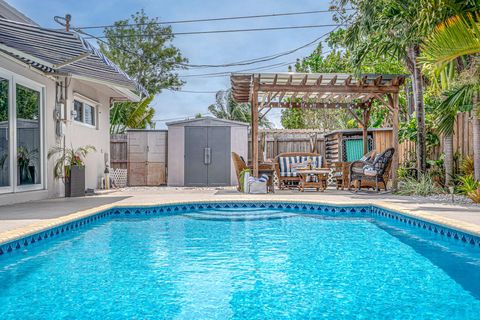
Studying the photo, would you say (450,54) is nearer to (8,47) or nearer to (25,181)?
(8,47)

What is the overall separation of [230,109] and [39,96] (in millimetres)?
21423

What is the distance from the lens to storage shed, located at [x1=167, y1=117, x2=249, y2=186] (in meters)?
12.8

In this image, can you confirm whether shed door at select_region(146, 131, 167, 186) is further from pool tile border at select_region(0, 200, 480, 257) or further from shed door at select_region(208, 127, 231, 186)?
pool tile border at select_region(0, 200, 480, 257)

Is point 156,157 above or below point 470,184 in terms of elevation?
above

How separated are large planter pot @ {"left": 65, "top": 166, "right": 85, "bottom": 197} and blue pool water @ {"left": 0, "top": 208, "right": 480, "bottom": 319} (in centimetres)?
313

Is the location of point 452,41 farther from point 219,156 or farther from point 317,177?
point 219,156

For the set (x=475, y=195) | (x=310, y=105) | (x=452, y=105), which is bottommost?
(x=475, y=195)

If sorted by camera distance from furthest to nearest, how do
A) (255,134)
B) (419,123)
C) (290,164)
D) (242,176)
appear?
1. (290,164)
2. (255,134)
3. (242,176)
4. (419,123)

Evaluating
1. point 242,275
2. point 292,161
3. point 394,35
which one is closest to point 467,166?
point 394,35

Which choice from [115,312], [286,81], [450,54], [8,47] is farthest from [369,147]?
[115,312]

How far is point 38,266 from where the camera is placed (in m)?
3.99

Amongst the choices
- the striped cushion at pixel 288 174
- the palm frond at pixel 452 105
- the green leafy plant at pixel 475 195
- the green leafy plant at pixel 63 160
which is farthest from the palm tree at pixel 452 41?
the green leafy plant at pixel 63 160

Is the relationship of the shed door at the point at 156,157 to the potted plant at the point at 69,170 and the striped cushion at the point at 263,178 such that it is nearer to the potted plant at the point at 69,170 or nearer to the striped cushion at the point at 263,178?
the potted plant at the point at 69,170

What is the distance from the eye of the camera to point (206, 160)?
42.0ft
